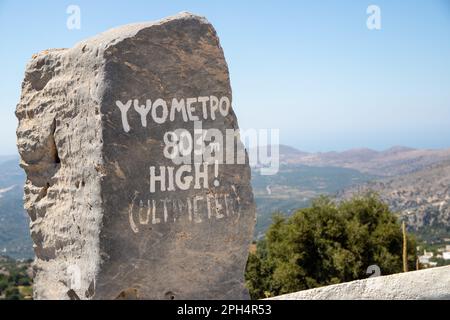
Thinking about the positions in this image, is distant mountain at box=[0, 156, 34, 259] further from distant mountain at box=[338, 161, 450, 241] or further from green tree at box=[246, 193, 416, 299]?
green tree at box=[246, 193, 416, 299]

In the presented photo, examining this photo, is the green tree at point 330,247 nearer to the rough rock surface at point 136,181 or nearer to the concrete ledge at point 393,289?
the rough rock surface at point 136,181

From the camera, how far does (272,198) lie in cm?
19912

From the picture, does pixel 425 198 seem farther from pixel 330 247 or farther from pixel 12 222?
pixel 330 247

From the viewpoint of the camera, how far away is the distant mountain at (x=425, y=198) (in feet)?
276

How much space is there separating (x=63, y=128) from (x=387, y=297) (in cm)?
470

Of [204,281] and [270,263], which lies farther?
[270,263]

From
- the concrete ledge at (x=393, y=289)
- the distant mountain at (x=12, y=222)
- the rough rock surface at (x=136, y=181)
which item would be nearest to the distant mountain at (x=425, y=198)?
the rough rock surface at (x=136, y=181)

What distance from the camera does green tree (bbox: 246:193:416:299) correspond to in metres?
19.6

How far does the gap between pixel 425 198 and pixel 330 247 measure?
110m

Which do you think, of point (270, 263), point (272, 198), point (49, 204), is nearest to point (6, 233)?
point (272, 198)

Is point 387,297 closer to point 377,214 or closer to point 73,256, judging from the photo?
point 73,256

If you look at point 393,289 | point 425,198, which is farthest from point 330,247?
point 425,198
